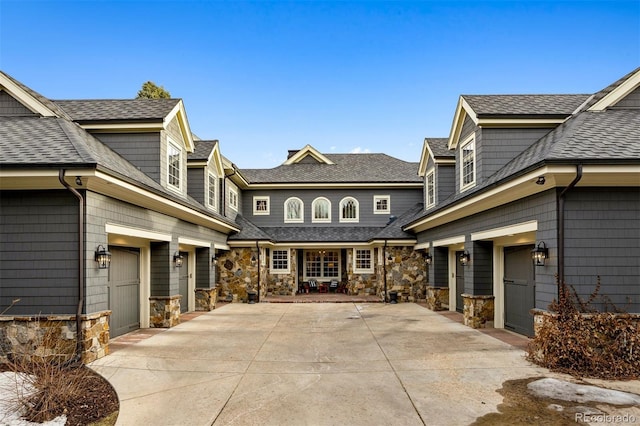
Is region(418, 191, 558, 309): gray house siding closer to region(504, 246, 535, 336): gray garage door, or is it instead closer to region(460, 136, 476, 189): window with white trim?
region(504, 246, 535, 336): gray garage door

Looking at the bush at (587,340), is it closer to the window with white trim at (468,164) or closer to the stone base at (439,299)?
the window with white trim at (468,164)

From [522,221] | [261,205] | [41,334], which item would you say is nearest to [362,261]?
[261,205]

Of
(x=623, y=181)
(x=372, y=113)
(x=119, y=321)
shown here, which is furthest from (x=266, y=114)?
(x=623, y=181)

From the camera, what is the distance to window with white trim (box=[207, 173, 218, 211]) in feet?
49.6

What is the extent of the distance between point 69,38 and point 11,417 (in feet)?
52.4

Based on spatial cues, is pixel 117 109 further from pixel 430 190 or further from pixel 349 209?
pixel 349 209

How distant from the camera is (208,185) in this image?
14.9m

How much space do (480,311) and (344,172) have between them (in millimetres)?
12819

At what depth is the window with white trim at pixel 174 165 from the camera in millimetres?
11672

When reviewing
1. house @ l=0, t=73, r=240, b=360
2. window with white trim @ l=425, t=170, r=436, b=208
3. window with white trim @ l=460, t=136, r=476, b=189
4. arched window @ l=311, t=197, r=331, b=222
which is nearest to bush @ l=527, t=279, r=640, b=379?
window with white trim @ l=460, t=136, r=476, b=189

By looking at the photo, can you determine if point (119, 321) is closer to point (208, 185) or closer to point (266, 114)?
point (208, 185)

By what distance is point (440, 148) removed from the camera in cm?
1504

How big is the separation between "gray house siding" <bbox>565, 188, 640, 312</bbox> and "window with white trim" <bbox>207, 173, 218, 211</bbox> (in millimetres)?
12137

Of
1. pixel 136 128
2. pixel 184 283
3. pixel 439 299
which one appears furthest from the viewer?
pixel 439 299
